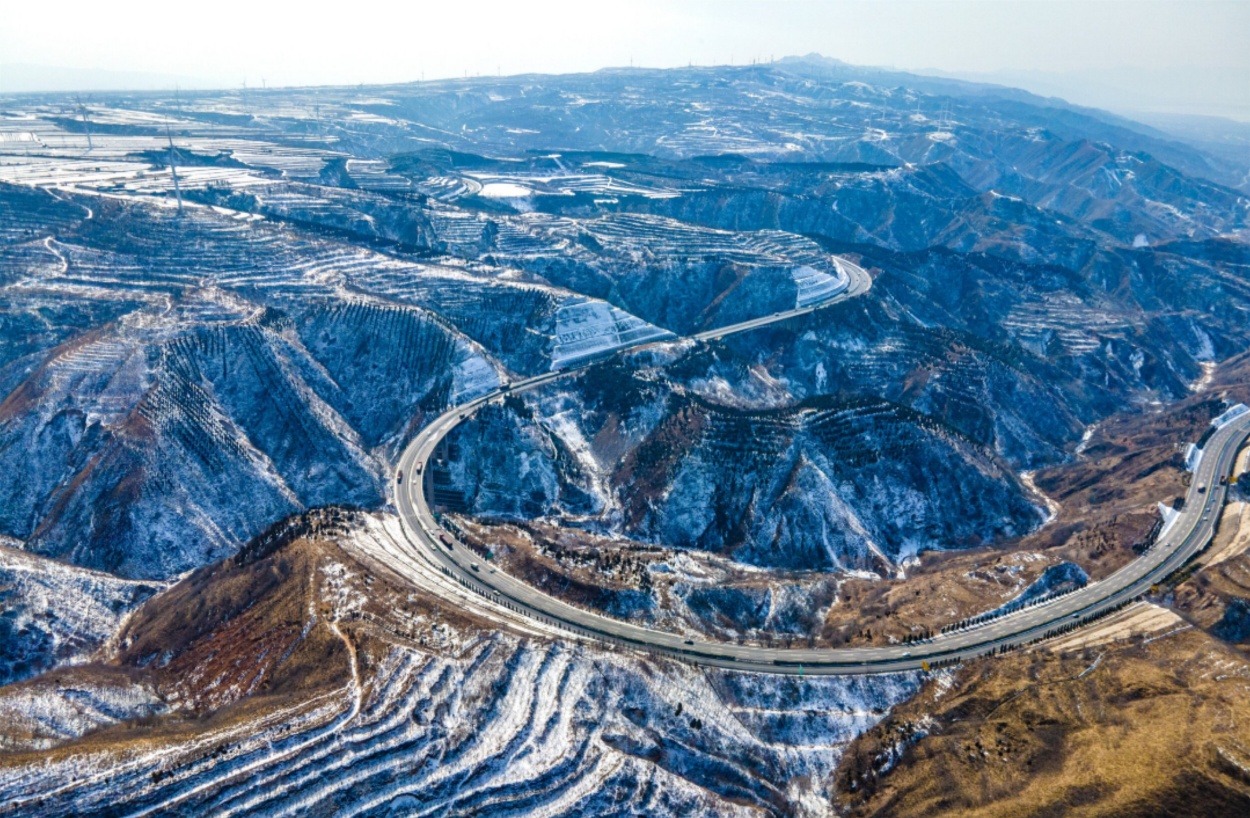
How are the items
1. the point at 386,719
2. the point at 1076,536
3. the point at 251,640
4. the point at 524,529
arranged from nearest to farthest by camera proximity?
the point at 386,719 → the point at 251,640 → the point at 524,529 → the point at 1076,536

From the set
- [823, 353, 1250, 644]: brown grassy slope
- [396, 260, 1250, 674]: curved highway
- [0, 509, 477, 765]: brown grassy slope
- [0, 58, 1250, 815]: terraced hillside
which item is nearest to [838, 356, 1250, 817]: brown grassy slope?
[0, 58, 1250, 815]: terraced hillside

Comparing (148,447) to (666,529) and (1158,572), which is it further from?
(1158,572)

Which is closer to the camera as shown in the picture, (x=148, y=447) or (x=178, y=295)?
Answer: (x=148, y=447)

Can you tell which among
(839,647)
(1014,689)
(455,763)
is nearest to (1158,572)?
(1014,689)

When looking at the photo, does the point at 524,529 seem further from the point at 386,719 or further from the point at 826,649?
the point at 826,649

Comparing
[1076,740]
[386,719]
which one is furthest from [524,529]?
[1076,740]

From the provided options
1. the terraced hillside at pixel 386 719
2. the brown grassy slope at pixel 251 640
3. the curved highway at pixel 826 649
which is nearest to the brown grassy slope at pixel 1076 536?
the curved highway at pixel 826 649
